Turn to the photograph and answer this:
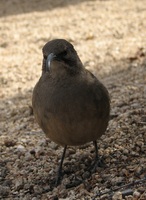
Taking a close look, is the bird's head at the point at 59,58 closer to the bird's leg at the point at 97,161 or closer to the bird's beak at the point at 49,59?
the bird's beak at the point at 49,59

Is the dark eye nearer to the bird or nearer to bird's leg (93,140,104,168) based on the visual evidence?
the bird

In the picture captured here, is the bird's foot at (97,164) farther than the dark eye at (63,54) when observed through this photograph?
Yes

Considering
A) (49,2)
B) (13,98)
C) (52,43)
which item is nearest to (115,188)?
(52,43)

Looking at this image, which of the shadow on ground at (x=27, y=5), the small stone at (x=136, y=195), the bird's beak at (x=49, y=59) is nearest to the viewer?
the small stone at (x=136, y=195)

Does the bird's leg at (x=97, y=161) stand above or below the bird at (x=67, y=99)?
below

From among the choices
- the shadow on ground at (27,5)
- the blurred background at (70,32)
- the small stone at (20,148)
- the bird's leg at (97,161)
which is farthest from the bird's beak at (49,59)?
the shadow on ground at (27,5)

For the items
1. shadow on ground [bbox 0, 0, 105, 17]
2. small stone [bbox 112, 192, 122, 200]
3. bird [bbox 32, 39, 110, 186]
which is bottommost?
small stone [bbox 112, 192, 122, 200]

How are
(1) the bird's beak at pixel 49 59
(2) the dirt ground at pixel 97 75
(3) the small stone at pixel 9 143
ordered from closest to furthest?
(1) the bird's beak at pixel 49 59 < (2) the dirt ground at pixel 97 75 < (3) the small stone at pixel 9 143

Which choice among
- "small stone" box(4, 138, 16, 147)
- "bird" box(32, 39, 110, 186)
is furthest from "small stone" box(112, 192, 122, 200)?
"small stone" box(4, 138, 16, 147)

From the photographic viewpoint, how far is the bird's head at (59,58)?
3.45m

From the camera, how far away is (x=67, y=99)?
3.48 metres

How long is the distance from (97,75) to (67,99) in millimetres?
3266

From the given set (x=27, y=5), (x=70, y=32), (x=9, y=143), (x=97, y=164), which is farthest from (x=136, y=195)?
(x=27, y=5)

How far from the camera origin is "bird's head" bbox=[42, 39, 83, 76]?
3447 millimetres
